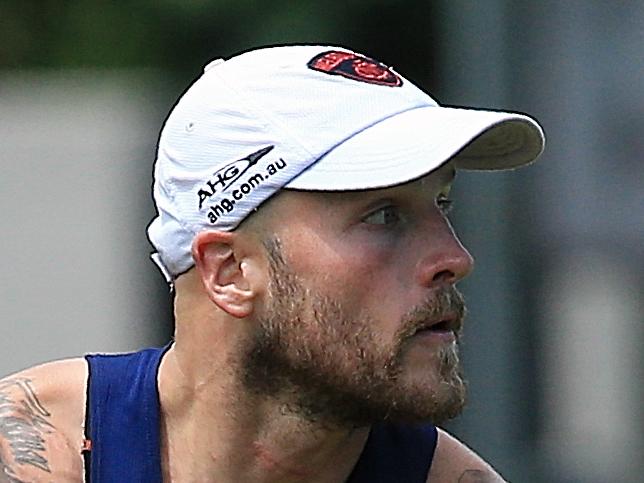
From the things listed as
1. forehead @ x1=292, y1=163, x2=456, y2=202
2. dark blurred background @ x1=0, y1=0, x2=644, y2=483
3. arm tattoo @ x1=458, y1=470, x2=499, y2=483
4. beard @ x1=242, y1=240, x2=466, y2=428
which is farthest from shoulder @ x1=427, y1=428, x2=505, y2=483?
dark blurred background @ x1=0, y1=0, x2=644, y2=483

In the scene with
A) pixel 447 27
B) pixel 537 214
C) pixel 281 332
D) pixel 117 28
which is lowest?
pixel 117 28

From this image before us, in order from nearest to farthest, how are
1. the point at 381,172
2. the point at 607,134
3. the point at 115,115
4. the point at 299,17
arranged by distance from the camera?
the point at 381,172, the point at 607,134, the point at 115,115, the point at 299,17

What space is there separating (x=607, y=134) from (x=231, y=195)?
4569 millimetres

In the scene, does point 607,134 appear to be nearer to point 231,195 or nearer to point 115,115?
point 115,115

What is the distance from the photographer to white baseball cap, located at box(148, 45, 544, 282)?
3.73 m

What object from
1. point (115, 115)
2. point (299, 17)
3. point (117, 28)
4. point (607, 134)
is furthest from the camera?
point (117, 28)

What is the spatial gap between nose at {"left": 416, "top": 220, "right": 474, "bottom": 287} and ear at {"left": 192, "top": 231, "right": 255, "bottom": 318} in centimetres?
34

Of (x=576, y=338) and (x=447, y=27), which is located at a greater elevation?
(x=447, y=27)

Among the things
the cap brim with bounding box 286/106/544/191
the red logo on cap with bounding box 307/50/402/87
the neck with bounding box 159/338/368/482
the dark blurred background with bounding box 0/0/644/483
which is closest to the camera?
the cap brim with bounding box 286/106/544/191

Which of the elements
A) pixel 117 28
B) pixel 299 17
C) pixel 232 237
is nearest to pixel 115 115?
pixel 299 17

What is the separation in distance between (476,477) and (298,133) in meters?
0.84

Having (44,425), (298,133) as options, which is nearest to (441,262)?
(298,133)

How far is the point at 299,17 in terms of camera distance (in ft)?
39.2

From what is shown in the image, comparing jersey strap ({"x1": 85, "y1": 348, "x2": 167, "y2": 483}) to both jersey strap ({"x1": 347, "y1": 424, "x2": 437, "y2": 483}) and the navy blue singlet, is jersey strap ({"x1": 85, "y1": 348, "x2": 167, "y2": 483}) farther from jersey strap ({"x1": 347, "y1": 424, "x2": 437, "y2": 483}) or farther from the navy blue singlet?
jersey strap ({"x1": 347, "y1": 424, "x2": 437, "y2": 483})
